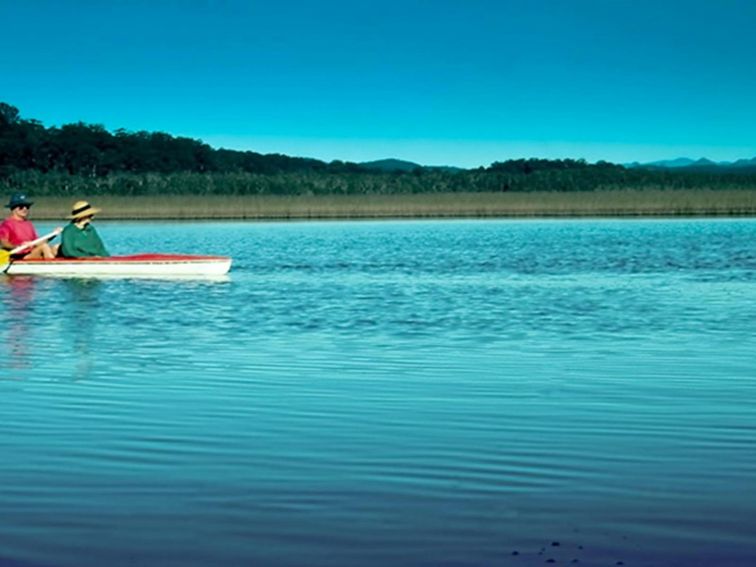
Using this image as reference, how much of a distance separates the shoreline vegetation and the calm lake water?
96.1ft

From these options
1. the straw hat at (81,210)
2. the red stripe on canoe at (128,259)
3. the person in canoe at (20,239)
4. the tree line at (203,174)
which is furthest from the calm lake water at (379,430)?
the tree line at (203,174)

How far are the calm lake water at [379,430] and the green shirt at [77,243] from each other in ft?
9.80

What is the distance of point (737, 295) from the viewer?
16656 mm

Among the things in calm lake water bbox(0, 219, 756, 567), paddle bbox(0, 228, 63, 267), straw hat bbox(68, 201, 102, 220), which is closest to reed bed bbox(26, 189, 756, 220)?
paddle bbox(0, 228, 63, 267)

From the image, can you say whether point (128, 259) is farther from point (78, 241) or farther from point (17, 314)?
point (17, 314)

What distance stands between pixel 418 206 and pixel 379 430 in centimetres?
3888

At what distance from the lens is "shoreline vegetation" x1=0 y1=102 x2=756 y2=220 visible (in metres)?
45.7

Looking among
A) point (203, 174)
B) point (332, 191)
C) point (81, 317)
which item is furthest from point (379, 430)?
point (203, 174)

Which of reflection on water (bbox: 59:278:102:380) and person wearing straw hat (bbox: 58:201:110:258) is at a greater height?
person wearing straw hat (bbox: 58:201:110:258)

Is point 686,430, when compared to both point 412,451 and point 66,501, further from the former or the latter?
point 66,501

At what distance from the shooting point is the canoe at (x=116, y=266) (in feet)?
63.8

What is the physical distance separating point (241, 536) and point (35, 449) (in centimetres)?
198

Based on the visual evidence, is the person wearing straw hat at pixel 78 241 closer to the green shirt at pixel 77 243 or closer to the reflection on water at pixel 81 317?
the green shirt at pixel 77 243

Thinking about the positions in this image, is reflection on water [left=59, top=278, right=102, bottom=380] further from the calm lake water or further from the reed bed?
the reed bed
